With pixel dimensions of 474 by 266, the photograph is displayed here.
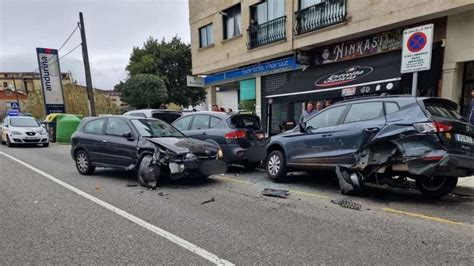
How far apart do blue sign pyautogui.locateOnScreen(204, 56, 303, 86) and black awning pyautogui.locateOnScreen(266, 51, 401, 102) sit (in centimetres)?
135

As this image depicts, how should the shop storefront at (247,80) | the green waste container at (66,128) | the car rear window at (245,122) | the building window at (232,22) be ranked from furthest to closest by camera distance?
1. the green waste container at (66,128)
2. the building window at (232,22)
3. the shop storefront at (247,80)
4. the car rear window at (245,122)

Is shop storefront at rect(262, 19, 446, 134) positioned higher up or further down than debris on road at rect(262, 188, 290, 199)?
higher up

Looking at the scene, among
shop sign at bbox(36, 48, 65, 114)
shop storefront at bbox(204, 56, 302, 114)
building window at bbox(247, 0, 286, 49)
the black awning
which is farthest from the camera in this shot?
shop sign at bbox(36, 48, 65, 114)

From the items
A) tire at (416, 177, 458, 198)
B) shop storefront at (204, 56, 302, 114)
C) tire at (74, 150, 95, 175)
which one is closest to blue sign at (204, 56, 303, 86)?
shop storefront at (204, 56, 302, 114)

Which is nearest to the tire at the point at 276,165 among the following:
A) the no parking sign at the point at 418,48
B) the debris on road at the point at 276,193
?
the debris on road at the point at 276,193

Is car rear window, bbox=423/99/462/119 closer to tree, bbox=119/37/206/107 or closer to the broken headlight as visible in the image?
the broken headlight

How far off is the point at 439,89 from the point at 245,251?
9.58 m

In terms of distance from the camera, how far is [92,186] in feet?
24.5

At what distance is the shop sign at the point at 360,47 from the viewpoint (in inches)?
464

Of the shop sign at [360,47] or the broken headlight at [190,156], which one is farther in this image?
the shop sign at [360,47]

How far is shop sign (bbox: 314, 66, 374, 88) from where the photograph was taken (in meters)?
11.5

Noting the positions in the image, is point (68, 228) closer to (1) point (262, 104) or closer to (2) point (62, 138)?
(1) point (262, 104)

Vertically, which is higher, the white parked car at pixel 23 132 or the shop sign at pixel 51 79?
the shop sign at pixel 51 79

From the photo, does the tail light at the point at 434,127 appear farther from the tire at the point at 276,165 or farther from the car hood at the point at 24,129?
the car hood at the point at 24,129
